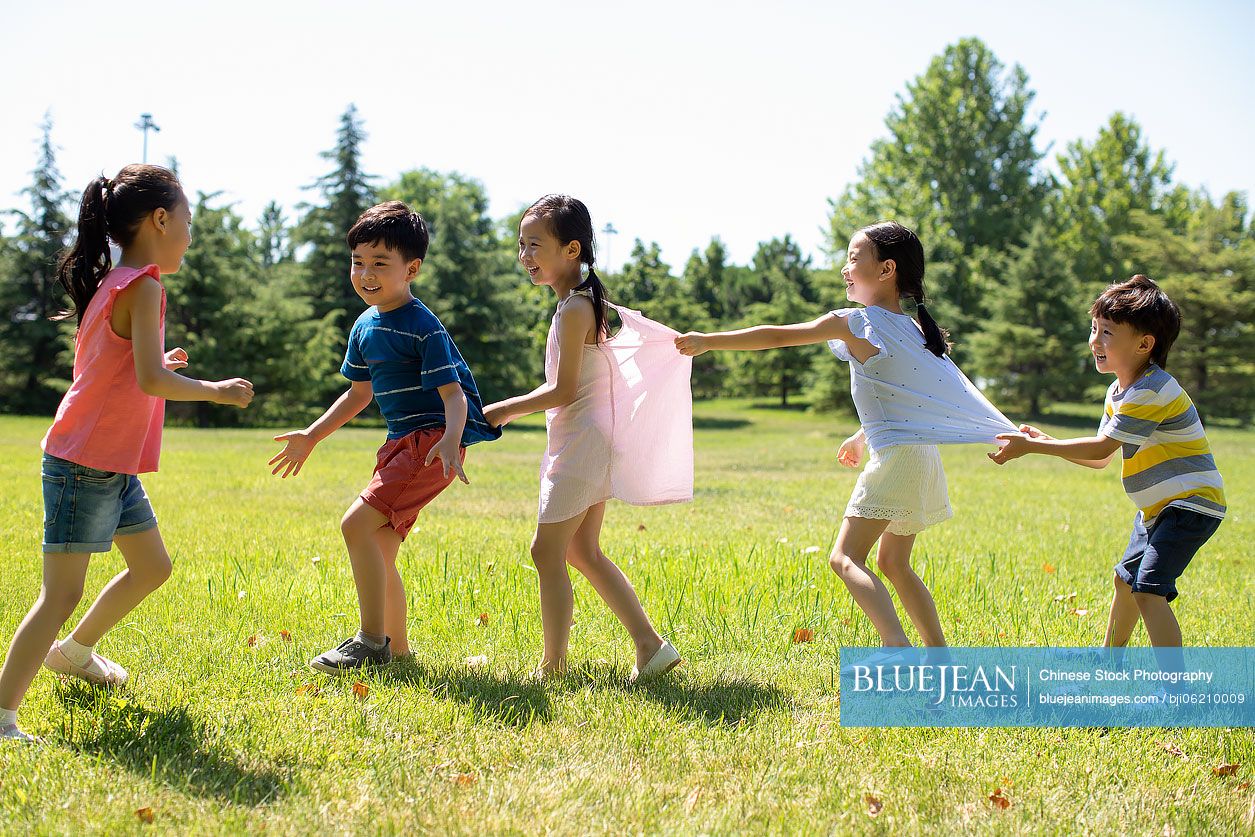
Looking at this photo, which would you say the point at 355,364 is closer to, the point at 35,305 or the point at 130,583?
the point at 130,583

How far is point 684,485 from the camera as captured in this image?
15.1 ft

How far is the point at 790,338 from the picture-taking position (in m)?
4.02

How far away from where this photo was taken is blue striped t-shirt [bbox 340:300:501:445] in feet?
13.5

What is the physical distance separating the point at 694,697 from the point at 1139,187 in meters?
53.1

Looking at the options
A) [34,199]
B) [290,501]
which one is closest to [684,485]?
[290,501]

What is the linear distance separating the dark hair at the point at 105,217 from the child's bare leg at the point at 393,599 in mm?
1409

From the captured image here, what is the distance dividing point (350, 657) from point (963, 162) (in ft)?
154

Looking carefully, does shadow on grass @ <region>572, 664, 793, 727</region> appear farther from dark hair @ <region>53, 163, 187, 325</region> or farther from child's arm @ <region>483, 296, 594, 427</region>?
dark hair @ <region>53, 163, 187, 325</region>

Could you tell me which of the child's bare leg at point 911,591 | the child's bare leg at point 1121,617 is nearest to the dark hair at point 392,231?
the child's bare leg at point 911,591

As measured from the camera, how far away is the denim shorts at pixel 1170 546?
3984mm

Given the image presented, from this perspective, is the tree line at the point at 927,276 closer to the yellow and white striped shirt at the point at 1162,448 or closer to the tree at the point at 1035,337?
the tree at the point at 1035,337

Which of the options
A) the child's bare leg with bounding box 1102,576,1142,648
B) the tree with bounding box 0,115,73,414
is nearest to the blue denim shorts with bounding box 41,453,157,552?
the child's bare leg with bounding box 1102,576,1142,648

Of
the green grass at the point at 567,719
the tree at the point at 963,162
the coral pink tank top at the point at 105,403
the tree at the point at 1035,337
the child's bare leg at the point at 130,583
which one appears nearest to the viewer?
the green grass at the point at 567,719

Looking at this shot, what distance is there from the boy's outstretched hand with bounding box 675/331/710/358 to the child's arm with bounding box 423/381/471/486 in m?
0.93
